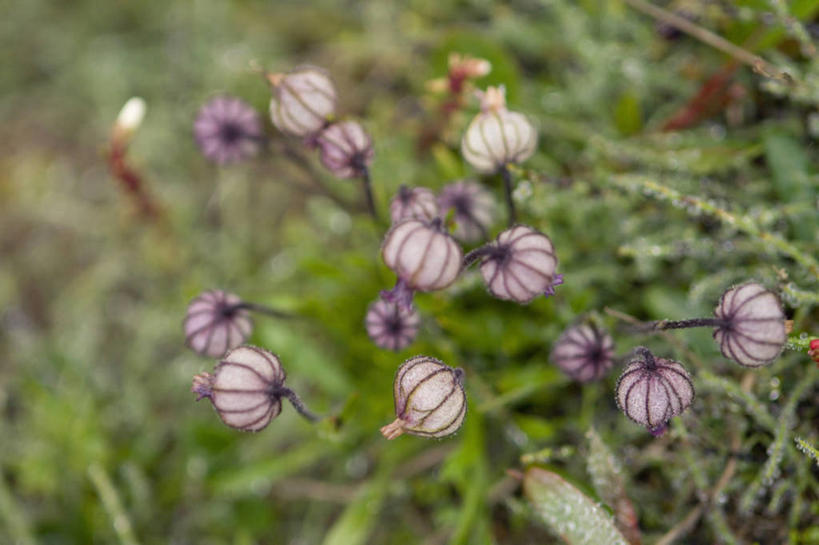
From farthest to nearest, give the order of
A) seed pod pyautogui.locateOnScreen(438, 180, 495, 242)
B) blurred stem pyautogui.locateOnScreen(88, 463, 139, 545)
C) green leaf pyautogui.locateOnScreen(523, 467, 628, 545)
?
blurred stem pyautogui.locateOnScreen(88, 463, 139, 545)
seed pod pyautogui.locateOnScreen(438, 180, 495, 242)
green leaf pyautogui.locateOnScreen(523, 467, 628, 545)

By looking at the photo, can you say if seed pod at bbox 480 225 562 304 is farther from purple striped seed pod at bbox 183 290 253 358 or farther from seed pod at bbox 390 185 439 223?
purple striped seed pod at bbox 183 290 253 358

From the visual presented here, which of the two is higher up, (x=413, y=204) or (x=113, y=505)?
(x=413, y=204)

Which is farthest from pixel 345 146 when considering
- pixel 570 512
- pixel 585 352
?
pixel 570 512

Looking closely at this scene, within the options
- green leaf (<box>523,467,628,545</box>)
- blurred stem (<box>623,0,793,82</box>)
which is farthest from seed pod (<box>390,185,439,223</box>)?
blurred stem (<box>623,0,793,82</box>)

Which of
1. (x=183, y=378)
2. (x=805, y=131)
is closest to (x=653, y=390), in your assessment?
(x=805, y=131)

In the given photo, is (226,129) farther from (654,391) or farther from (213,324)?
(654,391)
